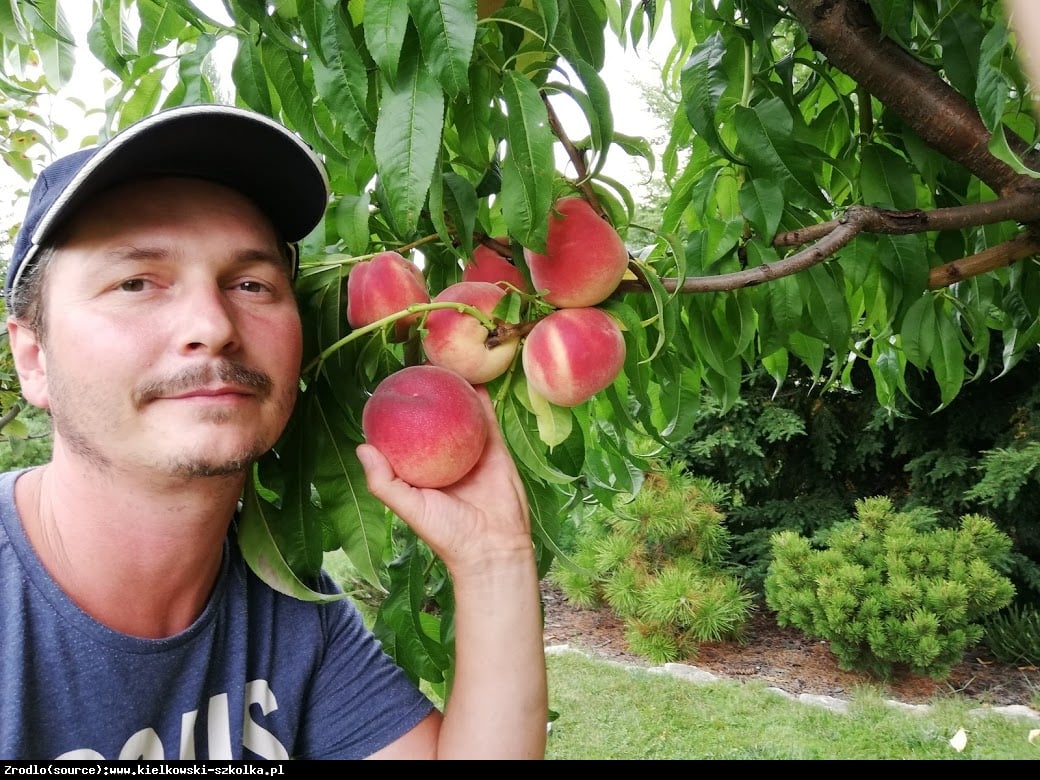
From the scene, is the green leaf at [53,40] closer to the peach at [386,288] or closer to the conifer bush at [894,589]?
the peach at [386,288]

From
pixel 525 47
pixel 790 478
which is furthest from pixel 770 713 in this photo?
pixel 525 47

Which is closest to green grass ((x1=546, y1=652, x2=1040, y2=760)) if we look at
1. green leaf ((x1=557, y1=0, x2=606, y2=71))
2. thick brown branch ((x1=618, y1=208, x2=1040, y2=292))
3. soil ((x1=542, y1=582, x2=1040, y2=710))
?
soil ((x1=542, y1=582, x2=1040, y2=710))

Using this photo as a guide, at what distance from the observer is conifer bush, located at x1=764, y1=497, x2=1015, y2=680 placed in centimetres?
396

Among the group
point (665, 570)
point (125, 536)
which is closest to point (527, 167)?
point (125, 536)

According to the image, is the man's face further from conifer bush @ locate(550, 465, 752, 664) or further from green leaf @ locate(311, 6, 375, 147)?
conifer bush @ locate(550, 465, 752, 664)

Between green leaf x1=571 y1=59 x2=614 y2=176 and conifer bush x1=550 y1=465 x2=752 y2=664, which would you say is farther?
conifer bush x1=550 y1=465 x2=752 y2=664

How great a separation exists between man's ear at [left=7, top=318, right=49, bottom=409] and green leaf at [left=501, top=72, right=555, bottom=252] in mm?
619

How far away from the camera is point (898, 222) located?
951 mm

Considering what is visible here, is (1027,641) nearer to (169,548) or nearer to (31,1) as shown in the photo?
(169,548)

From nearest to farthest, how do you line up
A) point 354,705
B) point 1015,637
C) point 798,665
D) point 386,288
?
Answer: 1. point 386,288
2. point 354,705
3. point 1015,637
4. point 798,665

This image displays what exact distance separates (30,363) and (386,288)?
1.55 feet

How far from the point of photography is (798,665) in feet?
14.3

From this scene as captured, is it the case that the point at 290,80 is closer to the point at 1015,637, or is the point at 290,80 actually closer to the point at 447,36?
the point at 447,36

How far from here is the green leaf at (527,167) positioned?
78 centimetres
